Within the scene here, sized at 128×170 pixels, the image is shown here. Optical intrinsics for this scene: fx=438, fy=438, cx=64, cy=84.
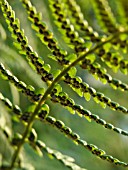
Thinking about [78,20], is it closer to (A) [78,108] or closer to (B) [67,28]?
(B) [67,28]

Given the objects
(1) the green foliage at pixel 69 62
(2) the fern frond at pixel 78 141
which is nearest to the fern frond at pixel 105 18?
(1) the green foliage at pixel 69 62

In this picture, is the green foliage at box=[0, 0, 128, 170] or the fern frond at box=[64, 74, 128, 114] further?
the fern frond at box=[64, 74, 128, 114]

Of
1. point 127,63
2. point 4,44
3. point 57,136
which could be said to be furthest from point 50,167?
point 127,63

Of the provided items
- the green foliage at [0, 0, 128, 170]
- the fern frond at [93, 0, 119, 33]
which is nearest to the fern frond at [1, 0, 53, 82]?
the green foliage at [0, 0, 128, 170]

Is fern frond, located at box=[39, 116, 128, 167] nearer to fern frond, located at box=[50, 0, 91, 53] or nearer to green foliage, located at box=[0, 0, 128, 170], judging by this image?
green foliage, located at box=[0, 0, 128, 170]

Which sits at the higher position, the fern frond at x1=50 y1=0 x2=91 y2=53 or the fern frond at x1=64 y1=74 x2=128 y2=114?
the fern frond at x1=50 y1=0 x2=91 y2=53

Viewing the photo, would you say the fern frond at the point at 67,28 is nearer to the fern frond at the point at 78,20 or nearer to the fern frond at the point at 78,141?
the fern frond at the point at 78,20

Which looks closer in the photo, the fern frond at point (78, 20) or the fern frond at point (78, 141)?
the fern frond at point (78, 20)

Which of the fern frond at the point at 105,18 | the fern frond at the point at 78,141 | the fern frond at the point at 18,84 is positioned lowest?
the fern frond at the point at 78,141

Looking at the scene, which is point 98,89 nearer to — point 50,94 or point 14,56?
point 14,56

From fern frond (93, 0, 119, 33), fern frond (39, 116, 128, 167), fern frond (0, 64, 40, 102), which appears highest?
fern frond (93, 0, 119, 33)

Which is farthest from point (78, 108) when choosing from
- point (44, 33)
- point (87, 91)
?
point (44, 33)
